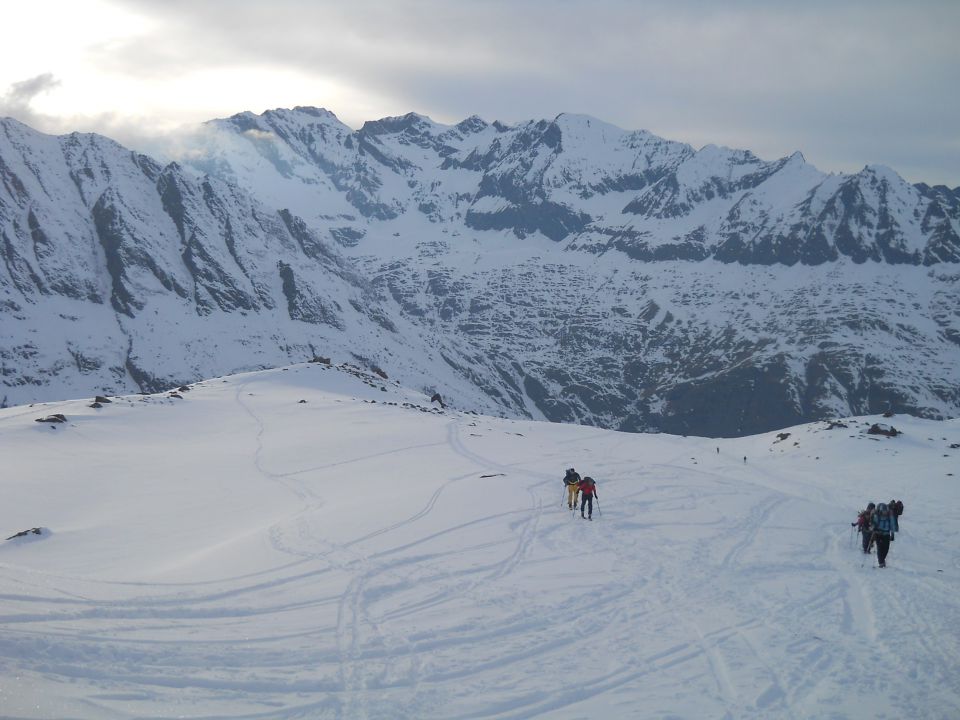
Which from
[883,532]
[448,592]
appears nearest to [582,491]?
[883,532]

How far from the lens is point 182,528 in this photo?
25328 mm

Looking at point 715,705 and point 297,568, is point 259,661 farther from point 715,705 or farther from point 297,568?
point 715,705

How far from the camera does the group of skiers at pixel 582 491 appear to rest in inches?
1055

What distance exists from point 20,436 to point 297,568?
26.3 m

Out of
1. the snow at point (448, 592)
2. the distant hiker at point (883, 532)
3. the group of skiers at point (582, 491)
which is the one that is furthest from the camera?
the group of skiers at point (582, 491)

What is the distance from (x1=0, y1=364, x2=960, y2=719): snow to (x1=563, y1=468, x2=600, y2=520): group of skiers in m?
0.63

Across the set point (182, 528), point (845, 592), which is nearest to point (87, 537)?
point (182, 528)

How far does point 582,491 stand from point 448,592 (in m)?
9.82

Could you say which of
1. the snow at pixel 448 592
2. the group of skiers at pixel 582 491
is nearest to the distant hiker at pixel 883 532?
the snow at pixel 448 592

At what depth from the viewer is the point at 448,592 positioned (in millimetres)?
18109

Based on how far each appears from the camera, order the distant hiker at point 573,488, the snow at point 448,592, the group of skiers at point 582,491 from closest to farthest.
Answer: the snow at point 448,592, the group of skiers at point 582,491, the distant hiker at point 573,488

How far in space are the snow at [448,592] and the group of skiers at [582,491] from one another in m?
0.63

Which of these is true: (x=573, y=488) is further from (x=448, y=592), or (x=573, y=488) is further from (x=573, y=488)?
(x=448, y=592)

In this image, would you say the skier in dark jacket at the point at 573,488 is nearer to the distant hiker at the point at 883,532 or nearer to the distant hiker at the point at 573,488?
the distant hiker at the point at 573,488
